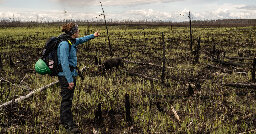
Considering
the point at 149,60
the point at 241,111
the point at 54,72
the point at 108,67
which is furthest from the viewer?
the point at 149,60

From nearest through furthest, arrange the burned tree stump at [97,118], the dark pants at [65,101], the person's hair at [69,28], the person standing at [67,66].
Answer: the person standing at [67,66] → the person's hair at [69,28] → the dark pants at [65,101] → the burned tree stump at [97,118]

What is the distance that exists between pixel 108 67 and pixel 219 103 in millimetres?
5064

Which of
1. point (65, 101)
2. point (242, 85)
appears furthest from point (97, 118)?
point (242, 85)

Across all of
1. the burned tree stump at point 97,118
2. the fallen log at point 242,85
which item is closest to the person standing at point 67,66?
the burned tree stump at point 97,118

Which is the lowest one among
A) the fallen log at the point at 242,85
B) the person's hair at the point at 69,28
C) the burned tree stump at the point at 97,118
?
the burned tree stump at the point at 97,118

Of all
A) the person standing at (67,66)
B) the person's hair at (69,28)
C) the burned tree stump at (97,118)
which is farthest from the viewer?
the burned tree stump at (97,118)

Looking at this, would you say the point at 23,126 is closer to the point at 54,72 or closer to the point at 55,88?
the point at 54,72

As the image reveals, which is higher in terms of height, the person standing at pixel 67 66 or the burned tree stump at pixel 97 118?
the person standing at pixel 67 66

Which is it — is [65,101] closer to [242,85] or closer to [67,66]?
[67,66]

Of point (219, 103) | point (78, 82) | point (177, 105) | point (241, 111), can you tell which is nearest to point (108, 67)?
point (78, 82)

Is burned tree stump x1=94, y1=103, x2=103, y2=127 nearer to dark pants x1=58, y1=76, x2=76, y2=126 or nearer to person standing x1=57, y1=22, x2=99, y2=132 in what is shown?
person standing x1=57, y1=22, x2=99, y2=132

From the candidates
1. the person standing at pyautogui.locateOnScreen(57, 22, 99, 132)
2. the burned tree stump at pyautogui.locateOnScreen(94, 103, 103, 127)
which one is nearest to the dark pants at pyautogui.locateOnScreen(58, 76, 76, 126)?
the person standing at pyautogui.locateOnScreen(57, 22, 99, 132)

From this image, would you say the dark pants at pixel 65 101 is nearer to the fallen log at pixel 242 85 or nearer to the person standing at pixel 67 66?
the person standing at pixel 67 66

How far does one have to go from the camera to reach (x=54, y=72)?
4.16 metres
